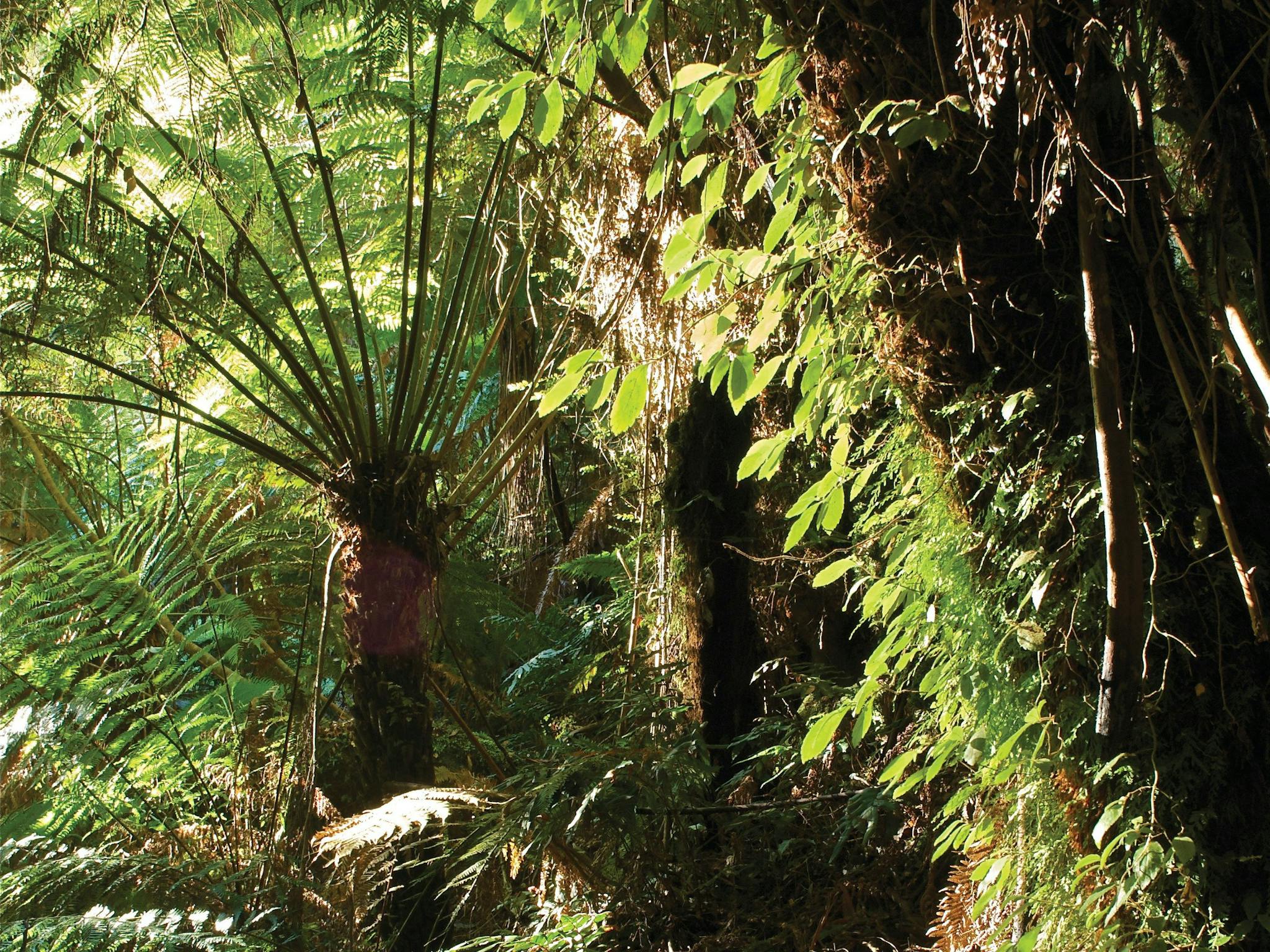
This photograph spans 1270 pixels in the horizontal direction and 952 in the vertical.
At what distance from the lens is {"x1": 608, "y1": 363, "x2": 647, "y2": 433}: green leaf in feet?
3.35

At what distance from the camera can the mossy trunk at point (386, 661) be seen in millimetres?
2301

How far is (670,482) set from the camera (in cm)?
255

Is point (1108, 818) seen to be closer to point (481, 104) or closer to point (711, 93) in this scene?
point (711, 93)

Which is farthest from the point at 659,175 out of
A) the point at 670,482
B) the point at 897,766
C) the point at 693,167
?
the point at 670,482

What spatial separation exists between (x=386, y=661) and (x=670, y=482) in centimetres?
86

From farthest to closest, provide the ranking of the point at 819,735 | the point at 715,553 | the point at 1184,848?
the point at 715,553 → the point at 819,735 → the point at 1184,848

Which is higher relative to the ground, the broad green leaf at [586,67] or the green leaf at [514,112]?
the broad green leaf at [586,67]

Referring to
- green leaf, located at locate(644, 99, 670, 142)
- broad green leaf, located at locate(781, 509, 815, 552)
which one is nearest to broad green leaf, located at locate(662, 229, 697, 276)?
green leaf, located at locate(644, 99, 670, 142)

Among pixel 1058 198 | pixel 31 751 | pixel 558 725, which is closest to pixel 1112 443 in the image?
pixel 1058 198

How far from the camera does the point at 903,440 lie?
4.09ft

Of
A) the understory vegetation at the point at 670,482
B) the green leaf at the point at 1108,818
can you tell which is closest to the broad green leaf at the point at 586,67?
the understory vegetation at the point at 670,482

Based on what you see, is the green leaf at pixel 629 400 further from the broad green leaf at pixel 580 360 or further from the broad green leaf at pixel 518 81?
the broad green leaf at pixel 518 81

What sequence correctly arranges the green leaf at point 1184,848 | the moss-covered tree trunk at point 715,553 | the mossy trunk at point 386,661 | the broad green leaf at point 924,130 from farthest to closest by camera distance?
the moss-covered tree trunk at point 715,553 < the mossy trunk at point 386,661 < the broad green leaf at point 924,130 < the green leaf at point 1184,848

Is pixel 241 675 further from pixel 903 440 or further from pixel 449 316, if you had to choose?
pixel 903 440
